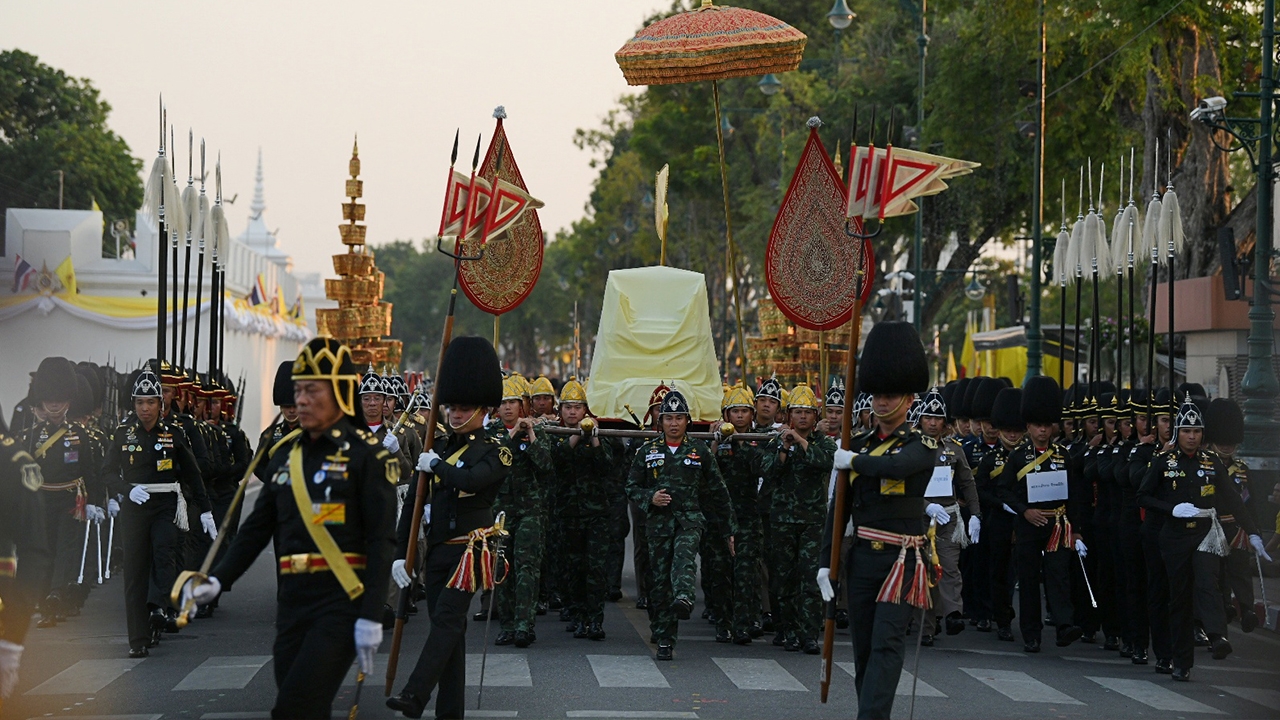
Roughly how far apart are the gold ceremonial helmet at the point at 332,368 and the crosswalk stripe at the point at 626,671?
409 centimetres

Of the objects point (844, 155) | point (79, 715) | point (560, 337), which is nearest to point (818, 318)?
point (79, 715)

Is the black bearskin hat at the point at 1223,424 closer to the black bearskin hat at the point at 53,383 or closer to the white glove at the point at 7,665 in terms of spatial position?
the black bearskin hat at the point at 53,383

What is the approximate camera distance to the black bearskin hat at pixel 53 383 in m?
13.7

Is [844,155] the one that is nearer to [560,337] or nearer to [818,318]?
[818,318]

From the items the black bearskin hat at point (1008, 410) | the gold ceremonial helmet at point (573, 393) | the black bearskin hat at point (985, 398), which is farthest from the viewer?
the black bearskin hat at point (985, 398)

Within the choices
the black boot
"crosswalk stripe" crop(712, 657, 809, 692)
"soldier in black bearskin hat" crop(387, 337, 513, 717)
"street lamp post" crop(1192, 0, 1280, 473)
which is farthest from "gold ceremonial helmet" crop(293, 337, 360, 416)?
"street lamp post" crop(1192, 0, 1280, 473)

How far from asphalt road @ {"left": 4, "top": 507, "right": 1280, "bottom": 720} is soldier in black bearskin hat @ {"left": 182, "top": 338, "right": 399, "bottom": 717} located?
2547 millimetres

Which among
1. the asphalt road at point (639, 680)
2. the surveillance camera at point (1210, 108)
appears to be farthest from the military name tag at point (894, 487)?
the surveillance camera at point (1210, 108)

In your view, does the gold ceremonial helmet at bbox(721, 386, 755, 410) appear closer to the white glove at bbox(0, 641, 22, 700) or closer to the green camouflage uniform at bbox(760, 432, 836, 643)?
the green camouflage uniform at bbox(760, 432, 836, 643)

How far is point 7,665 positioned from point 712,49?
12773 millimetres

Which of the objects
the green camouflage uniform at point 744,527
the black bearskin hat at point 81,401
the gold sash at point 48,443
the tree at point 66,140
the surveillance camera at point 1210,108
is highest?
the tree at point 66,140

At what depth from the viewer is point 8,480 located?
25.2 ft

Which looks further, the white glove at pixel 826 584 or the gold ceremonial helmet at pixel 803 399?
the gold ceremonial helmet at pixel 803 399

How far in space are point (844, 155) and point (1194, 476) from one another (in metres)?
31.8
